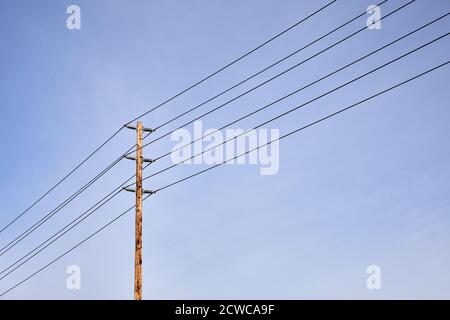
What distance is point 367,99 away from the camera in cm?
1309

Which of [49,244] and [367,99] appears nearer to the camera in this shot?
[367,99]

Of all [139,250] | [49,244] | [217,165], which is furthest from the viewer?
[49,244]

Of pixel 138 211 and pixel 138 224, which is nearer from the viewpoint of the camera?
pixel 138 224

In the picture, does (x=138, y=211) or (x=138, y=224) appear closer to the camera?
(x=138, y=224)

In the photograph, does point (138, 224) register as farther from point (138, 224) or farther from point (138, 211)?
point (138, 211)

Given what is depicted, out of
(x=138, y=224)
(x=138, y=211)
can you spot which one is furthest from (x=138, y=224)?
(x=138, y=211)

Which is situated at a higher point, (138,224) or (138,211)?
(138,211)

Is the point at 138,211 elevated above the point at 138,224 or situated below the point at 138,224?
above
